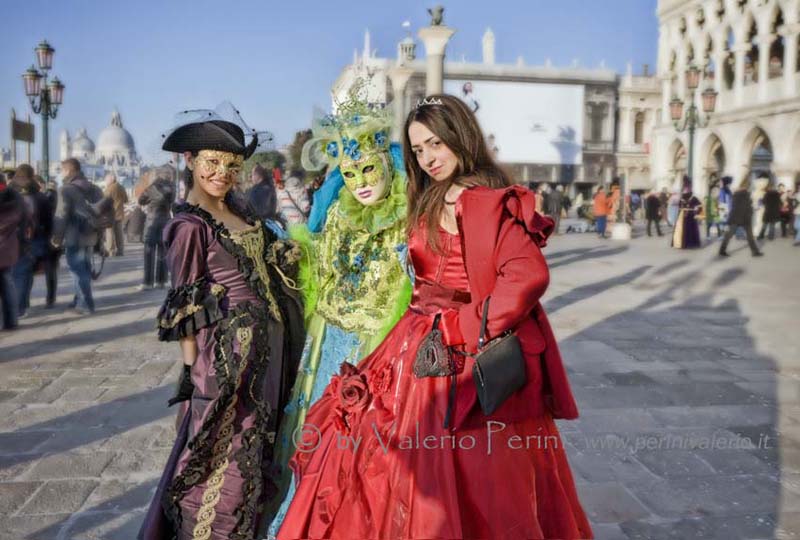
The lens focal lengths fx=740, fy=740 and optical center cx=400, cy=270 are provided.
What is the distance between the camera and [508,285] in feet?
6.63

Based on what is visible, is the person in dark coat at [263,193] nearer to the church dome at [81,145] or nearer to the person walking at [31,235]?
the person walking at [31,235]

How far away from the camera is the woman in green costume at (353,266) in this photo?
9.96 ft

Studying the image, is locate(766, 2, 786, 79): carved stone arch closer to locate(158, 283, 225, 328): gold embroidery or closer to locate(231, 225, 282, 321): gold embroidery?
locate(231, 225, 282, 321): gold embroidery

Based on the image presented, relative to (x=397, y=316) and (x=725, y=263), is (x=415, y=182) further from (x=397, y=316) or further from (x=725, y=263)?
(x=725, y=263)

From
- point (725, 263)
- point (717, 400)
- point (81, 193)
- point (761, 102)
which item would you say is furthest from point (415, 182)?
point (761, 102)

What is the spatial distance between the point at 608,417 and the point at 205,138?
3255mm

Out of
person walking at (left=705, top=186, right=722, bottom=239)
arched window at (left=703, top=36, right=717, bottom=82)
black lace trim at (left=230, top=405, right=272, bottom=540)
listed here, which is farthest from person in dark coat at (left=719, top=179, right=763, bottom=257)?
arched window at (left=703, top=36, right=717, bottom=82)

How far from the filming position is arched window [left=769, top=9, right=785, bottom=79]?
31.3 m

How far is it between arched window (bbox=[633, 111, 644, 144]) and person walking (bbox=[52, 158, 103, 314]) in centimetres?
5311

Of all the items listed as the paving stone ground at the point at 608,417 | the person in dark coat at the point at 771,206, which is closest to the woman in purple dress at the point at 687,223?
the person in dark coat at the point at 771,206

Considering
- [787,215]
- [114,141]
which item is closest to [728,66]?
[787,215]

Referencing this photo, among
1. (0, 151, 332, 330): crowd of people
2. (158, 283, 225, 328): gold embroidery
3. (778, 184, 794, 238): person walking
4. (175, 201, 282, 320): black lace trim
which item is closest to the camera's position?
(158, 283, 225, 328): gold embroidery

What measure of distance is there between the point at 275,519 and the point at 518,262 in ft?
4.99

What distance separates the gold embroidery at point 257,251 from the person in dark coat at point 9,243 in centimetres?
574
